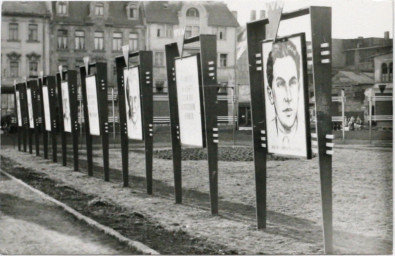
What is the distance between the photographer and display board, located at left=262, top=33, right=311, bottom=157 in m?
5.32

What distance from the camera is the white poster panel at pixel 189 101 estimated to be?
7.39 m

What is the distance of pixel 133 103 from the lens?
9.73 meters


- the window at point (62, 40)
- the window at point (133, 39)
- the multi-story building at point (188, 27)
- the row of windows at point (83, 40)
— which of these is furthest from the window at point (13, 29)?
the window at point (133, 39)

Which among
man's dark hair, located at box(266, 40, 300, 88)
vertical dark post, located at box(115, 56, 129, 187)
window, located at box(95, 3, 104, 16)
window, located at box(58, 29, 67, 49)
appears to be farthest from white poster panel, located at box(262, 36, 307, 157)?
window, located at box(58, 29, 67, 49)

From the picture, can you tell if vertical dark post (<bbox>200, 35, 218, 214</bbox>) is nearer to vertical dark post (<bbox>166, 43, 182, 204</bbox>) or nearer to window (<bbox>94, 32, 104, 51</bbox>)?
vertical dark post (<bbox>166, 43, 182, 204</bbox>)

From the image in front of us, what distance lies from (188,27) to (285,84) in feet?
130

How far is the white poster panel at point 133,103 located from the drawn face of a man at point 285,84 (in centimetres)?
401

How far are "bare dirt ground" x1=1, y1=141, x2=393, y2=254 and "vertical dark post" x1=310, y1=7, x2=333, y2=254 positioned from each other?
0.54 metres

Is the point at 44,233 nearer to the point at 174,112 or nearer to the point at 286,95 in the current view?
the point at 174,112

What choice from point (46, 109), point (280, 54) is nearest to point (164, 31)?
point (46, 109)

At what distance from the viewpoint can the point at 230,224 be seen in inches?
268

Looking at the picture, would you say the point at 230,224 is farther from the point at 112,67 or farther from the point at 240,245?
the point at 112,67

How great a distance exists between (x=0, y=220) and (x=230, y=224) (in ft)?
9.00

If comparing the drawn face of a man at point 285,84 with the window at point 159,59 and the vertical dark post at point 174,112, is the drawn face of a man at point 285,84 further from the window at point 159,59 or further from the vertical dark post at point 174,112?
the window at point 159,59
